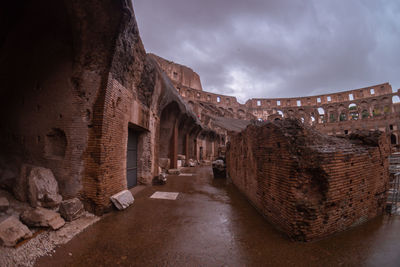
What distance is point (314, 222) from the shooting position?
3066 mm

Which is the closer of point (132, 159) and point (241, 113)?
point (132, 159)

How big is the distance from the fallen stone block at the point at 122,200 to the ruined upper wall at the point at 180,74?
31.5 meters

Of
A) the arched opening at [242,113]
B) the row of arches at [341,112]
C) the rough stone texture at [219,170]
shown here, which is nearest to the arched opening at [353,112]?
the row of arches at [341,112]

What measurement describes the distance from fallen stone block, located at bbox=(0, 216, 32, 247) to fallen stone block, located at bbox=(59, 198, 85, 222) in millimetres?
704

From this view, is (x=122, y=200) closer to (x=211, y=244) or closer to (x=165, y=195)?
(x=165, y=195)

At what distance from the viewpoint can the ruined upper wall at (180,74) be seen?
113 feet

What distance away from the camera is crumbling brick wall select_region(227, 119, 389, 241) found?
3100 millimetres

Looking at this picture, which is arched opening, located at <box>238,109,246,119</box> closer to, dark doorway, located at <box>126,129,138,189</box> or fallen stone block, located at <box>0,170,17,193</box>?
dark doorway, located at <box>126,129,138,189</box>

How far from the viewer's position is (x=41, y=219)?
328cm

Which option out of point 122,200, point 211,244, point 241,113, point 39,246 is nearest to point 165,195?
point 122,200

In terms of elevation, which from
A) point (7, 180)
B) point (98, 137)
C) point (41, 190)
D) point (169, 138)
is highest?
point (169, 138)

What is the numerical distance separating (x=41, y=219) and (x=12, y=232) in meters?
0.46

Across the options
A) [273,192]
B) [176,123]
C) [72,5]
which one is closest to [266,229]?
[273,192]

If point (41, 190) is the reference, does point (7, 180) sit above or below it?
above
